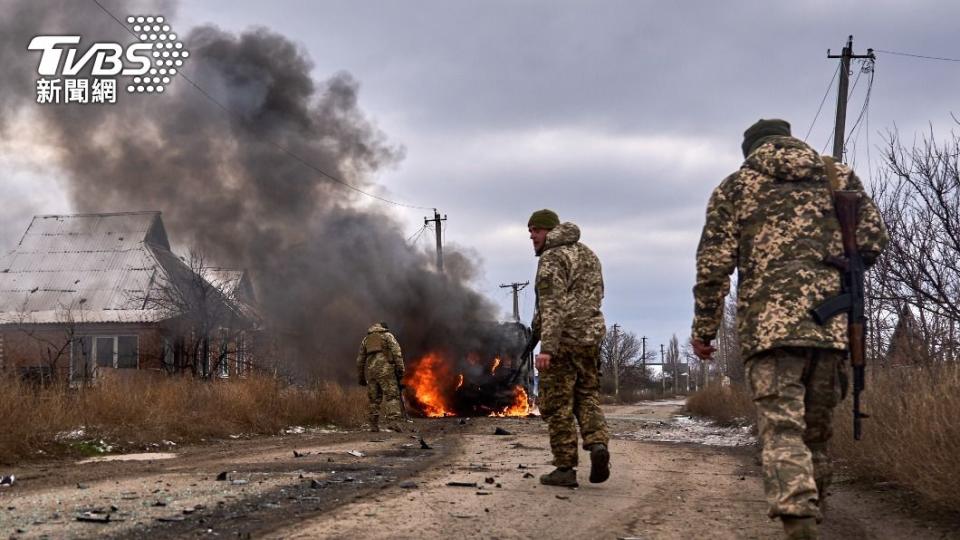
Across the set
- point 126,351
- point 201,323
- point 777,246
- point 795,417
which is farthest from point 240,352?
point 795,417

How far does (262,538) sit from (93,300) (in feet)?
91.0

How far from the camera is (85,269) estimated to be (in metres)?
30.2

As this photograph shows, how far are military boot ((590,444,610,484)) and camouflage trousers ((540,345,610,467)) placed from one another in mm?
62

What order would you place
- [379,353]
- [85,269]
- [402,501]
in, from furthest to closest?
[85,269] < [379,353] < [402,501]

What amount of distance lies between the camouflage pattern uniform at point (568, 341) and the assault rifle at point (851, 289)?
7.27 feet

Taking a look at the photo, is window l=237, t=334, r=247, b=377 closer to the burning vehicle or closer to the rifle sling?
the burning vehicle

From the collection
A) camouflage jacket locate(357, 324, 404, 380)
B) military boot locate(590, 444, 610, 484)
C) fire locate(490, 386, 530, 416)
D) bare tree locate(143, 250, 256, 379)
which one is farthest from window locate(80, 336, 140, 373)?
military boot locate(590, 444, 610, 484)

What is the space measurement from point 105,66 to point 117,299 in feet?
32.6

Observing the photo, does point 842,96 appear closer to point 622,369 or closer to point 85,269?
point 85,269

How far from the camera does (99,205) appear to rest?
23.6 metres

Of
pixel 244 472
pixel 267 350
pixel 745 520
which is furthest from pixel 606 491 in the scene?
pixel 267 350

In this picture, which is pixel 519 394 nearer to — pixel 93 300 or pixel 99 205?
pixel 99 205

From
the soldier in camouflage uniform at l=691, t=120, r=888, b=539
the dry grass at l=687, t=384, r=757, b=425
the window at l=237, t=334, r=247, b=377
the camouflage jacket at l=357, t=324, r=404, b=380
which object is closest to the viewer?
the soldier in camouflage uniform at l=691, t=120, r=888, b=539

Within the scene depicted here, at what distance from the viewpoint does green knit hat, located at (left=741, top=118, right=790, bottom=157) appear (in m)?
4.53
